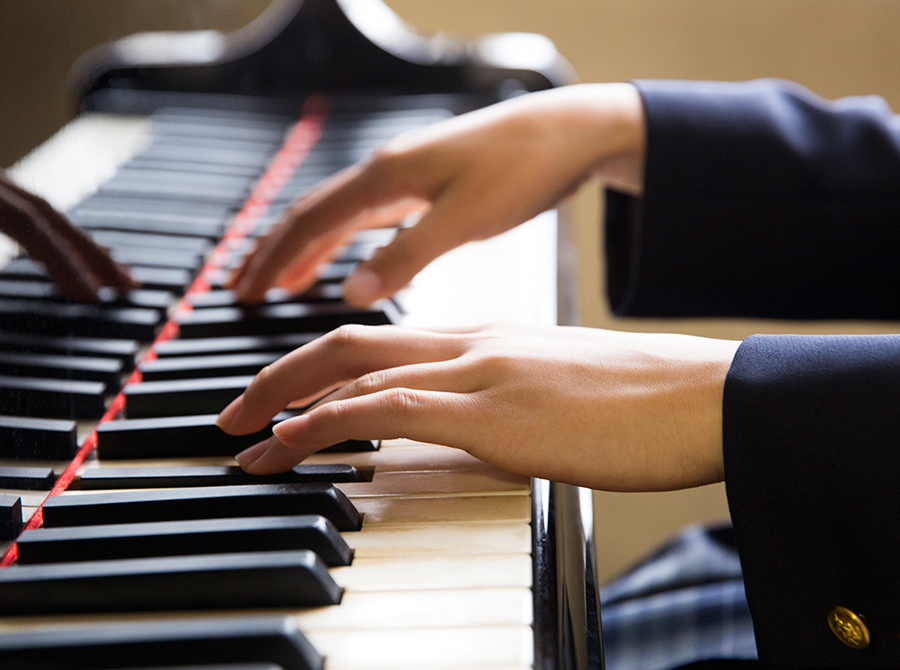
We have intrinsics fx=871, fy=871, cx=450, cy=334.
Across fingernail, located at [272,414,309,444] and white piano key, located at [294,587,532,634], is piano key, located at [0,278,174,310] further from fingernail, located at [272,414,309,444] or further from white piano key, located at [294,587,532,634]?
white piano key, located at [294,587,532,634]

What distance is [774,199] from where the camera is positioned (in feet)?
3.74

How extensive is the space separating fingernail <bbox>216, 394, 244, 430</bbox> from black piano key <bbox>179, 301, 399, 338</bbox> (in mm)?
215

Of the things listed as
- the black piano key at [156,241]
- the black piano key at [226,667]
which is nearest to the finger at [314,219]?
the black piano key at [156,241]

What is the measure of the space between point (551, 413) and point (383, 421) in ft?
0.41

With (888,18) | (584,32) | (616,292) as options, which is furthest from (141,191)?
(888,18)

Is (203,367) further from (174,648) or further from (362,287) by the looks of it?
(174,648)

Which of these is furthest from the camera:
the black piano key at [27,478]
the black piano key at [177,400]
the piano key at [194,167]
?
the piano key at [194,167]

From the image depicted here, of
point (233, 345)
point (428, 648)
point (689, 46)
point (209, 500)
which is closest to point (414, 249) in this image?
point (233, 345)

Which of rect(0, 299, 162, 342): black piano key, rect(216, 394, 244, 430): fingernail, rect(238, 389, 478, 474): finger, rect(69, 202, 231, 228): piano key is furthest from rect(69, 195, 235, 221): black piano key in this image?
rect(238, 389, 478, 474): finger

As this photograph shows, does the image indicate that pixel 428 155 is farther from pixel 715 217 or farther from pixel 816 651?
pixel 816 651

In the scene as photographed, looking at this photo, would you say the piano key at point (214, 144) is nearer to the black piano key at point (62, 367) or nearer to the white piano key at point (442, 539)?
the black piano key at point (62, 367)

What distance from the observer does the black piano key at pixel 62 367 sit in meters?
0.70

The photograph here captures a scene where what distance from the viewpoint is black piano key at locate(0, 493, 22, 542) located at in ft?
2.00

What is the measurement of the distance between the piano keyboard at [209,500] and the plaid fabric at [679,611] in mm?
378
